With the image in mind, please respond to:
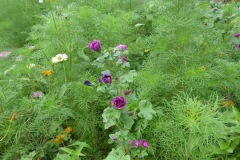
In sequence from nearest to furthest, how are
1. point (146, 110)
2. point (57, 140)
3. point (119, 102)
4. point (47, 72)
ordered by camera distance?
1. point (119, 102)
2. point (146, 110)
3. point (57, 140)
4. point (47, 72)

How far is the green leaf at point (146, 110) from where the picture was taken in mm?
1172

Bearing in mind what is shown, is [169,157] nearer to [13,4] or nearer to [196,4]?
[196,4]

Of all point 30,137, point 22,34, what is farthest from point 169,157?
point 22,34

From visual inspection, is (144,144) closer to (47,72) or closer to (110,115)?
(110,115)

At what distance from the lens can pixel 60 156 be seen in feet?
4.09

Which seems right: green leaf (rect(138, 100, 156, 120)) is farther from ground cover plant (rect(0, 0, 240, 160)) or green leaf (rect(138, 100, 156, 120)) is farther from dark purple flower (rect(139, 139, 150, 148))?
dark purple flower (rect(139, 139, 150, 148))

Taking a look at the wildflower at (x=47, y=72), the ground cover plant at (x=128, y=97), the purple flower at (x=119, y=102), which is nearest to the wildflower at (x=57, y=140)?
the ground cover plant at (x=128, y=97)

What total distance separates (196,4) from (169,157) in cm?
102

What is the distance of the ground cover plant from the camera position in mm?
1195

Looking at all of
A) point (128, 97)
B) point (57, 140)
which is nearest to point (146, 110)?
point (128, 97)

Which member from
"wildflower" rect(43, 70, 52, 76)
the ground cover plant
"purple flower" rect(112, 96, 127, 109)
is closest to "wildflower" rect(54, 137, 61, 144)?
the ground cover plant

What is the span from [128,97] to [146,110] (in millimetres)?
108

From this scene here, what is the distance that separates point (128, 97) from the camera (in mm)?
1212

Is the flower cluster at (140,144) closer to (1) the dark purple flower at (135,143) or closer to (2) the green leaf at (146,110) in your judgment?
(1) the dark purple flower at (135,143)
